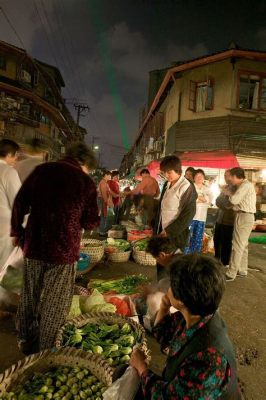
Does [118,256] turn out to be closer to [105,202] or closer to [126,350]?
[105,202]

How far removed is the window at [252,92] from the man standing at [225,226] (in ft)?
33.7

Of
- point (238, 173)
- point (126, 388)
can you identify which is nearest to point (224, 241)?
point (238, 173)

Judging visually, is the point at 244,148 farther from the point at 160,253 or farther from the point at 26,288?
the point at 26,288

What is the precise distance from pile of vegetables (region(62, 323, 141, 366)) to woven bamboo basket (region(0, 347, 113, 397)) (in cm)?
23

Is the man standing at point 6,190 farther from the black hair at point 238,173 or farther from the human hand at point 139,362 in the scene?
the black hair at point 238,173

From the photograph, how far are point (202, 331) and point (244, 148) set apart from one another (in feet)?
48.5

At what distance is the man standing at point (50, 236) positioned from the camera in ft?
9.45

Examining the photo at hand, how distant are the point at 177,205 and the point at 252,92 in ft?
43.5

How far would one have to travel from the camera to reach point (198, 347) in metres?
1.51

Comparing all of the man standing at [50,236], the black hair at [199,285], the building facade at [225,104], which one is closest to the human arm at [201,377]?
the black hair at [199,285]

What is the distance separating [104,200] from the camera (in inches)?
387

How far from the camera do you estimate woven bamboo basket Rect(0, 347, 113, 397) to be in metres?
2.30

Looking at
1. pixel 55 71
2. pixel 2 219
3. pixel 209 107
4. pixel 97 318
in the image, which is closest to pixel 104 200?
pixel 2 219

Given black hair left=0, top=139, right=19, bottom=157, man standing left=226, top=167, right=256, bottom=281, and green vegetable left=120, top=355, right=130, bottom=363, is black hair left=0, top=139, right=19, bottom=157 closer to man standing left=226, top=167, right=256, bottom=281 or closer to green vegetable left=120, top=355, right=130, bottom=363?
green vegetable left=120, top=355, right=130, bottom=363
